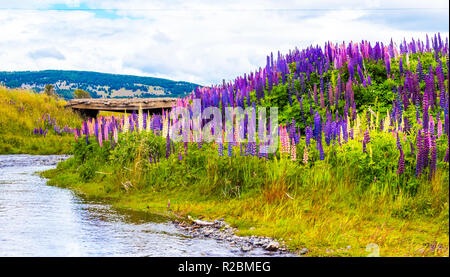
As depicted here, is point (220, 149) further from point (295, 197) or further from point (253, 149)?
point (295, 197)

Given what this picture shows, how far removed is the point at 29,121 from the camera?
2511 centimetres

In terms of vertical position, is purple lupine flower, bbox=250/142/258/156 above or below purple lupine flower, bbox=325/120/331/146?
below

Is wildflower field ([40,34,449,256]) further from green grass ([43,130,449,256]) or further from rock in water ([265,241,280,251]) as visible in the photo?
rock in water ([265,241,280,251])

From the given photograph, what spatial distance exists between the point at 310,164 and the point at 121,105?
17.6 m

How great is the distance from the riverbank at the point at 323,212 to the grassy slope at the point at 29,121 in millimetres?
13298

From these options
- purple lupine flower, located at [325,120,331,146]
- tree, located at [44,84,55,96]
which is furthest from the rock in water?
tree, located at [44,84,55,96]

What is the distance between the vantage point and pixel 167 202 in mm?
10133

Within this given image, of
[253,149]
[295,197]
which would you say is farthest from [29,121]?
[295,197]

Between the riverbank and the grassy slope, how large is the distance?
13.3 metres

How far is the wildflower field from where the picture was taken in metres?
7.81

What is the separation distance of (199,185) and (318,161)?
2.49m

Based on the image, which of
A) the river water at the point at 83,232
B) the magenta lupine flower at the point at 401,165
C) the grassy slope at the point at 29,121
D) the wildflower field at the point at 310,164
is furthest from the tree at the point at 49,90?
the magenta lupine flower at the point at 401,165

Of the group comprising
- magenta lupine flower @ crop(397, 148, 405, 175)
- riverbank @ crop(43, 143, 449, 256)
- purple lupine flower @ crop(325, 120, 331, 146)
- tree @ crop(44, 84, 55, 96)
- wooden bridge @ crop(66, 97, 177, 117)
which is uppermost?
tree @ crop(44, 84, 55, 96)

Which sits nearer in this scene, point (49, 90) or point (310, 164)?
point (310, 164)
